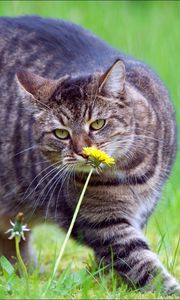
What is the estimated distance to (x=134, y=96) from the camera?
3.72 metres

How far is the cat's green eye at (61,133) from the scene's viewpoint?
→ 346 centimetres

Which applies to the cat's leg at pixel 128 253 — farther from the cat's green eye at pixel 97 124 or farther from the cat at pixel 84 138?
the cat's green eye at pixel 97 124

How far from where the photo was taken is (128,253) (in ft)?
11.5

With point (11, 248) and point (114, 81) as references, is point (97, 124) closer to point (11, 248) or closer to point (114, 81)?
point (114, 81)

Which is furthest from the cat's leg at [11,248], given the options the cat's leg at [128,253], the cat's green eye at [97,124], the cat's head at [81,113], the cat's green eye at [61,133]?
the cat's green eye at [97,124]

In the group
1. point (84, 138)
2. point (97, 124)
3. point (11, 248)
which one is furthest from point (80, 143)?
point (11, 248)

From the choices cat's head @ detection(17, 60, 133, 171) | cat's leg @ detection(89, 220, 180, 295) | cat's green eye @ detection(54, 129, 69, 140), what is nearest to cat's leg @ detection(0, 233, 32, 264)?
cat's leg @ detection(89, 220, 180, 295)

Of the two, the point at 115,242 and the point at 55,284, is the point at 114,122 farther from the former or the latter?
the point at 55,284

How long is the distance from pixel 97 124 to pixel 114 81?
0.21m

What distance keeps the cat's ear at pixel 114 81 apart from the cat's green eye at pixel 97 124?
137 mm

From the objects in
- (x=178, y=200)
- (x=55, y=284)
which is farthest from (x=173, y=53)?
(x=55, y=284)

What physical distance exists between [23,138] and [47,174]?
361 millimetres

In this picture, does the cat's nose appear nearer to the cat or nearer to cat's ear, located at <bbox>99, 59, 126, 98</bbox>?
the cat

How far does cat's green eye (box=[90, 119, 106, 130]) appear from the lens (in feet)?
11.3
